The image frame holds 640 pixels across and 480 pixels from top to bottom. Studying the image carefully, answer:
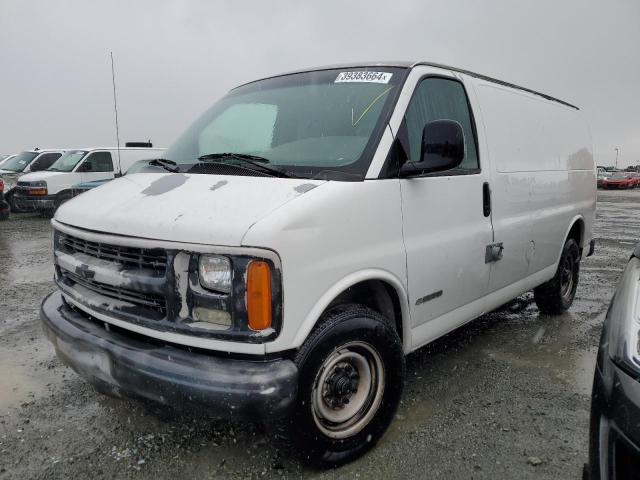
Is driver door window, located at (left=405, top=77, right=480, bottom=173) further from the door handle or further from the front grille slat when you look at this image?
the front grille slat

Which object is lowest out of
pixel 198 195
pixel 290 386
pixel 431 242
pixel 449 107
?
pixel 290 386

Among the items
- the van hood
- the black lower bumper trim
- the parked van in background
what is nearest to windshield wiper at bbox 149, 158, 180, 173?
the van hood

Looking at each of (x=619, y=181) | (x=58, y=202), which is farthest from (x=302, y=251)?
(x=619, y=181)

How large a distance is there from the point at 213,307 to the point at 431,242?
54.7 inches

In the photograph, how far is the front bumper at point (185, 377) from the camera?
213 cm

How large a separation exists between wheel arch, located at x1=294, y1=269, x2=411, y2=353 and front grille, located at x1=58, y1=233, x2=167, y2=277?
2.26ft

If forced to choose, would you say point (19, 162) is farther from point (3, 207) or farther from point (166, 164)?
point (166, 164)

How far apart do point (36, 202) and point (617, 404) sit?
46.4ft

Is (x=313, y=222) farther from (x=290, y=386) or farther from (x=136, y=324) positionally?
(x=136, y=324)

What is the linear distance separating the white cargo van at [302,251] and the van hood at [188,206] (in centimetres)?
1

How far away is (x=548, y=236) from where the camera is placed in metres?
4.55

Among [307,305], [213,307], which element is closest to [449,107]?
[307,305]

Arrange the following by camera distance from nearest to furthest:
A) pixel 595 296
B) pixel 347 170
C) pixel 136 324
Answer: pixel 136 324
pixel 347 170
pixel 595 296

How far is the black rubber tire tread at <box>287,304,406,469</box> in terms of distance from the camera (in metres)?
2.35
